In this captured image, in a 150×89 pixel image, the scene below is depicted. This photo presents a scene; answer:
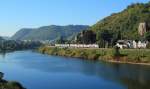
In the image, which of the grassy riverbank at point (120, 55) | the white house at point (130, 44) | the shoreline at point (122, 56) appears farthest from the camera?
the white house at point (130, 44)

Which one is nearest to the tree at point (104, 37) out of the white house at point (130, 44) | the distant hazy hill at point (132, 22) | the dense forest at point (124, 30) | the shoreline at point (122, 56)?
the dense forest at point (124, 30)

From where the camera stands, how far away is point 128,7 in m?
137

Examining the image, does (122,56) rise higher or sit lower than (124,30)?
lower

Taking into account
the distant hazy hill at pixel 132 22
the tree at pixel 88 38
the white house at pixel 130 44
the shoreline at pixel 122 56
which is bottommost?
the shoreline at pixel 122 56

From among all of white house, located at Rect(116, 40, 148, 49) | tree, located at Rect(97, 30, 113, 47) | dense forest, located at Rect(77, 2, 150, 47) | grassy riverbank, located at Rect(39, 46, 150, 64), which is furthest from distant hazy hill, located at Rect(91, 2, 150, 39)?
grassy riverbank, located at Rect(39, 46, 150, 64)

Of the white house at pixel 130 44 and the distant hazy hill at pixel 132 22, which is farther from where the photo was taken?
the distant hazy hill at pixel 132 22

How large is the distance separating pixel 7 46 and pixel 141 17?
60420 mm

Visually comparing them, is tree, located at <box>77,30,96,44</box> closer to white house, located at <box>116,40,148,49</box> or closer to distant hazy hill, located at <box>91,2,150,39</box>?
distant hazy hill, located at <box>91,2,150,39</box>

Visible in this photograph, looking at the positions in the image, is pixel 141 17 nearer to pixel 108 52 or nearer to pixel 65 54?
pixel 65 54

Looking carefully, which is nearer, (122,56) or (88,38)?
(122,56)

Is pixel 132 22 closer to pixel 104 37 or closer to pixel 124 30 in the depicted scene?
pixel 124 30

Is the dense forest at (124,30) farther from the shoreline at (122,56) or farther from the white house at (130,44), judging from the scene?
the shoreline at (122,56)

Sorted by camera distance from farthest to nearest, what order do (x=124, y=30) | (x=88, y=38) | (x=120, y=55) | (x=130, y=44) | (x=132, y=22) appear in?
(x=132, y=22)
(x=124, y=30)
(x=88, y=38)
(x=130, y=44)
(x=120, y=55)

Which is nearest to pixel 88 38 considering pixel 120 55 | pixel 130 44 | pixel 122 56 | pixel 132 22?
pixel 132 22
